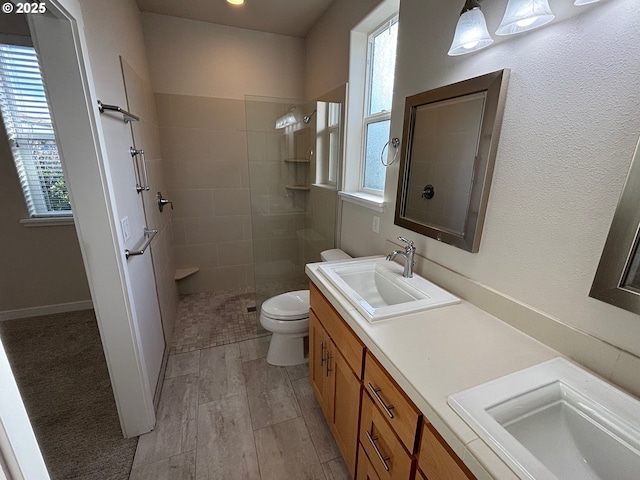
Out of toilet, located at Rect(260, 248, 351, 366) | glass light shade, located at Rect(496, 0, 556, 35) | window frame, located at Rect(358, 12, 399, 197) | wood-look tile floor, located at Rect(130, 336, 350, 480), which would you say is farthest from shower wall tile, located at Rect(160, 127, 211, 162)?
glass light shade, located at Rect(496, 0, 556, 35)

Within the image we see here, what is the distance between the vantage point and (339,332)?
1.24 meters

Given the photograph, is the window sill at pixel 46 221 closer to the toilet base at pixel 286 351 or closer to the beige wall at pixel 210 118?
the beige wall at pixel 210 118

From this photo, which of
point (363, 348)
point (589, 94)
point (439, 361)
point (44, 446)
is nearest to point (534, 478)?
point (439, 361)

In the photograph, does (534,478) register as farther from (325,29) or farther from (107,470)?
(325,29)

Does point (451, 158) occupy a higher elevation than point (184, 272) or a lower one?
higher

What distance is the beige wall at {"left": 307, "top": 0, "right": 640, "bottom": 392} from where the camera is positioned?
29.2 inches

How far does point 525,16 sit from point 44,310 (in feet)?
12.9

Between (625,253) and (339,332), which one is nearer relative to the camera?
(625,253)

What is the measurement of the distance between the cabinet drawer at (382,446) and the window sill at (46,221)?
116 inches

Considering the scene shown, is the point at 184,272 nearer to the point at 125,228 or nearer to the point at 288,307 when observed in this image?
the point at 288,307

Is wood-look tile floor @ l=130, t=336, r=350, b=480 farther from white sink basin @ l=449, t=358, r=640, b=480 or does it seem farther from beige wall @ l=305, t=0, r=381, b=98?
beige wall @ l=305, t=0, r=381, b=98

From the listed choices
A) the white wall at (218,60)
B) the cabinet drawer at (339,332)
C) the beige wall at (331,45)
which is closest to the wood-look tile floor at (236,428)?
the cabinet drawer at (339,332)

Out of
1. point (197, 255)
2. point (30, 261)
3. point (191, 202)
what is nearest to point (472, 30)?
point (191, 202)

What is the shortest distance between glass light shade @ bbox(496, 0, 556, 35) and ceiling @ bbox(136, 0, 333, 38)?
5.79 feet
